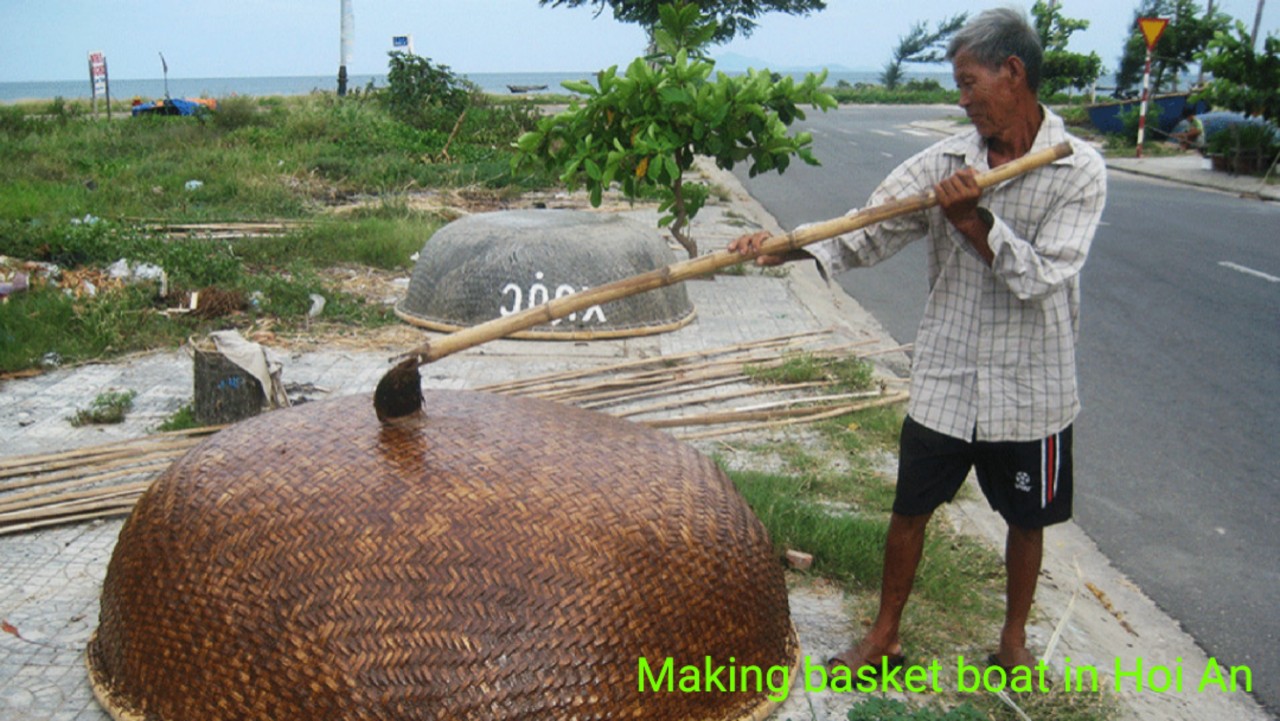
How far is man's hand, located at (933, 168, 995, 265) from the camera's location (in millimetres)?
2713

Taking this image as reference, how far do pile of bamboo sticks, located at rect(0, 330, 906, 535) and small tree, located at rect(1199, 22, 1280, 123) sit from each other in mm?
14118

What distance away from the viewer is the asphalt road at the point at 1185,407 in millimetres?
4043

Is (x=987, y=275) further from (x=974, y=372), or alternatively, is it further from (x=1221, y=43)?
(x=1221, y=43)

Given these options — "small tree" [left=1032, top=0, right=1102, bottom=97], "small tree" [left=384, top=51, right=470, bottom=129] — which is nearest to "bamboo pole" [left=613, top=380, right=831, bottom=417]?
"small tree" [left=384, top=51, right=470, bottom=129]

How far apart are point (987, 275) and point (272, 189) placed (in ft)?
34.9

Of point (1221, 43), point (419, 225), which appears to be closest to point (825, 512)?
point (419, 225)

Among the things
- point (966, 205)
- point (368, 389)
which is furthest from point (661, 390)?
point (966, 205)

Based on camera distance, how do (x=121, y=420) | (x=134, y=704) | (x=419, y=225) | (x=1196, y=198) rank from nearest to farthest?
(x=134, y=704) < (x=121, y=420) < (x=419, y=225) < (x=1196, y=198)

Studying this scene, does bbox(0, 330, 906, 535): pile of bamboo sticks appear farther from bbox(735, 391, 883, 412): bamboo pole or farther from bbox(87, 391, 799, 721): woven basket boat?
bbox(87, 391, 799, 721): woven basket boat

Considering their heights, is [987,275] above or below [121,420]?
above

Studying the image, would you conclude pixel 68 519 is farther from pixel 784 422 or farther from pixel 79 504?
pixel 784 422

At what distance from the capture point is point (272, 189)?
12.1 metres

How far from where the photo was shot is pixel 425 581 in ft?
7.70

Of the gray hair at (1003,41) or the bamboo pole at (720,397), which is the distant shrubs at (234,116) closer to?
the bamboo pole at (720,397)
